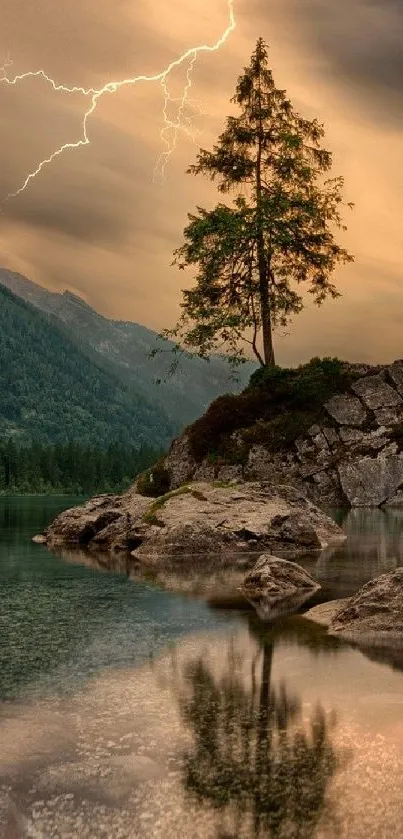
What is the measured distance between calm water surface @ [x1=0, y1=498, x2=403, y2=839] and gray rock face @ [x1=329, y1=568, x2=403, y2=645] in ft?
1.48

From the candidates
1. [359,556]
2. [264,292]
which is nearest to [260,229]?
[264,292]

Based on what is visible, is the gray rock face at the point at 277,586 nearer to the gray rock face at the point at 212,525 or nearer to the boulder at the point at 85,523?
the gray rock face at the point at 212,525

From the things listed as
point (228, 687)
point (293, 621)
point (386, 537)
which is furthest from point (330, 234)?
point (228, 687)

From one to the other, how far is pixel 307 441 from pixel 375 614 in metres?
34.8

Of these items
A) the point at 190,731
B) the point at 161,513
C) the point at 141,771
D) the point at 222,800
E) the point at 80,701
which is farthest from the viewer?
the point at 161,513

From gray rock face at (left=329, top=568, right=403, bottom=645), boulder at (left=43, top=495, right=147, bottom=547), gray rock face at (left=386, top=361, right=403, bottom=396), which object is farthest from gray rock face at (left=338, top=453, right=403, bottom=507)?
gray rock face at (left=329, top=568, right=403, bottom=645)

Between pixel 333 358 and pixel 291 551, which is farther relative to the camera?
pixel 333 358

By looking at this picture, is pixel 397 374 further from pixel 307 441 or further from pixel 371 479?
pixel 307 441

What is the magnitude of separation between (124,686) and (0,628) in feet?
14.4

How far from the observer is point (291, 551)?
930 inches

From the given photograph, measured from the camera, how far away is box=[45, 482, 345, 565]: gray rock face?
23812 millimetres

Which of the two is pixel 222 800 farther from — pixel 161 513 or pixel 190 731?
pixel 161 513

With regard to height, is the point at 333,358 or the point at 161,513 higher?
the point at 333,358

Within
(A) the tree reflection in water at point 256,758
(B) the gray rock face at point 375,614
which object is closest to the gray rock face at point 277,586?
(B) the gray rock face at point 375,614
